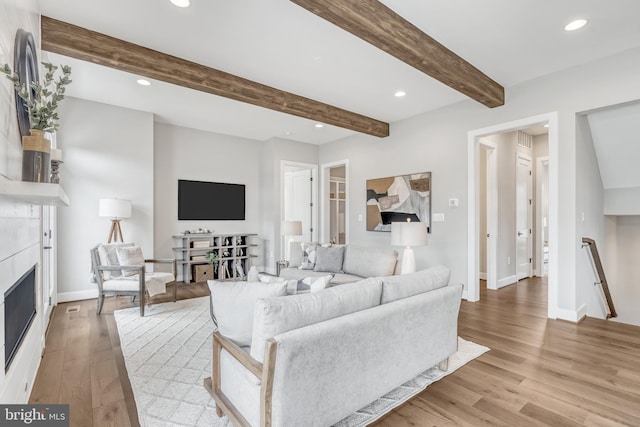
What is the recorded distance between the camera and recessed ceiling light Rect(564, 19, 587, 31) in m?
2.61

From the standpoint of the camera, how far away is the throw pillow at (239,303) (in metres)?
1.72

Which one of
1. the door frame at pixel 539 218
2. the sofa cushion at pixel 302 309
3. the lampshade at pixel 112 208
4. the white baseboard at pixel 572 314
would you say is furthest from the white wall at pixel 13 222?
the door frame at pixel 539 218

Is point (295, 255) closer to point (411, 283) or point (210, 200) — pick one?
point (210, 200)

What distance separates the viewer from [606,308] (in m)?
4.04

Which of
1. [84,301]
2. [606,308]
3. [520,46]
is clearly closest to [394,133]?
[520,46]

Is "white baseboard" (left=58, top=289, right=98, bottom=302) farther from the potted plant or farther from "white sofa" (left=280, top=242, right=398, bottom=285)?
the potted plant

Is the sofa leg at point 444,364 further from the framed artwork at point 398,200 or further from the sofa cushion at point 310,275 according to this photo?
the framed artwork at point 398,200

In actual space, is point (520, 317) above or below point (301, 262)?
below

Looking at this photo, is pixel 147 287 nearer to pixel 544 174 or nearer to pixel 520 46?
pixel 520 46

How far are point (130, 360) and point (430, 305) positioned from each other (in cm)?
245

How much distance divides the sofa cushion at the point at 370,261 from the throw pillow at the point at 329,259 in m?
0.08

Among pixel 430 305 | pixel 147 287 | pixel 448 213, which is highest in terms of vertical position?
pixel 448 213

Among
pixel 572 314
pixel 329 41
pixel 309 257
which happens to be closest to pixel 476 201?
pixel 572 314

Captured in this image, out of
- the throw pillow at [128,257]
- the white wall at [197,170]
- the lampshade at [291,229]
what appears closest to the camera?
the throw pillow at [128,257]
